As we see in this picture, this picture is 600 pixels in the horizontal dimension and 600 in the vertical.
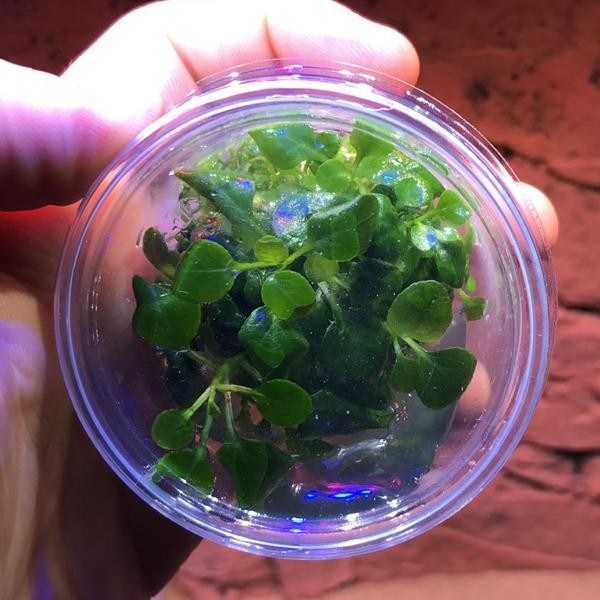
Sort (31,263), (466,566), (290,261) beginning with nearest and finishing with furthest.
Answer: (290,261)
(31,263)
(466,566)

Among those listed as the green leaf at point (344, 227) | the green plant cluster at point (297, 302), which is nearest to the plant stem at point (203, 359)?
the green plant cluster at point (297, 302)

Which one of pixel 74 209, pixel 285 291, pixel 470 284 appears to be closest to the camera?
pixel 285 291

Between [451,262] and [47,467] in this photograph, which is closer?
[451,262]

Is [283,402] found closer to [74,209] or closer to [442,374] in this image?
[442,374]

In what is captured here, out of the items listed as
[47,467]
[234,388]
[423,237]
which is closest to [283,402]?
[234,388]

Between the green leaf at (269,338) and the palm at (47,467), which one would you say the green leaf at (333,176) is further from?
the palm at (47,467)

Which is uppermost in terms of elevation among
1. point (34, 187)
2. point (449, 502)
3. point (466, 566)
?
point (34, 187)

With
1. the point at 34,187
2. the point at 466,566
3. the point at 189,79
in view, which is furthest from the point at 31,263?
the point at 466,566

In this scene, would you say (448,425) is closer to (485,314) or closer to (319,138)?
(485,314)
